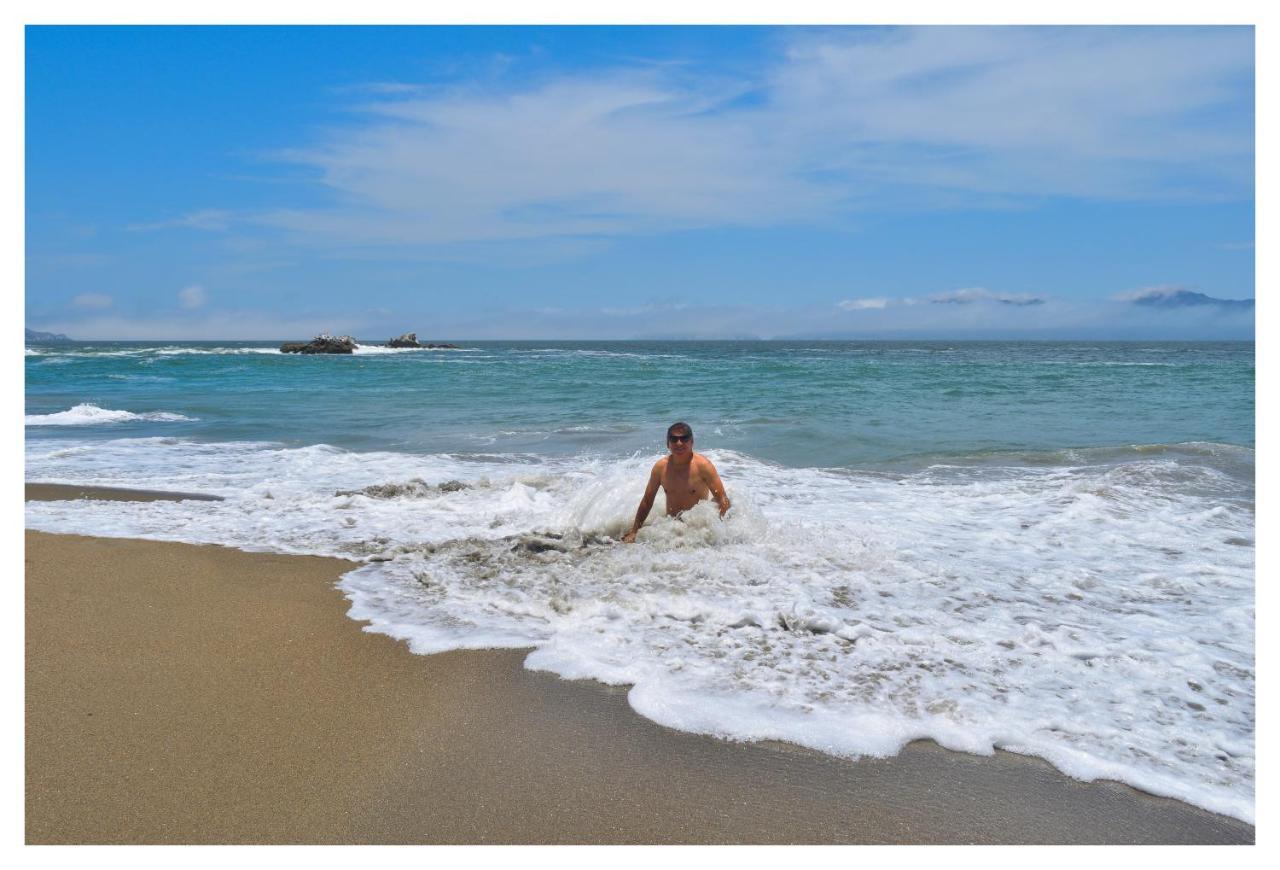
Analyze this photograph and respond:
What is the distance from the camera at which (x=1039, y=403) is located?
20250 mm

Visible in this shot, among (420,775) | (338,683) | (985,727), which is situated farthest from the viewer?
(338,683)

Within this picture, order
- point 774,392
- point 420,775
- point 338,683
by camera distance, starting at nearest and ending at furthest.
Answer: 1. point 420,775
2. point 338,683
3. point 774,392

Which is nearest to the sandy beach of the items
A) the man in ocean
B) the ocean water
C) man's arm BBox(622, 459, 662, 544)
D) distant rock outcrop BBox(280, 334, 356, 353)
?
the ocean water

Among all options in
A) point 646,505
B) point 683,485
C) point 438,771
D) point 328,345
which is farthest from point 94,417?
point 328,345

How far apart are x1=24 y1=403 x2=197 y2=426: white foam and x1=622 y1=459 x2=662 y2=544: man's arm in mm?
14007

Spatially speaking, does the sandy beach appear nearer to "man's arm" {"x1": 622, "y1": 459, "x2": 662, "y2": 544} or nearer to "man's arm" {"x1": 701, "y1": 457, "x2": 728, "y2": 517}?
A: "man's arm" {"x1": 622, "y1": 459, "x2": 662, "y2": 544}

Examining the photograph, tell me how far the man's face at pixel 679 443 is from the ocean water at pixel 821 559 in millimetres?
527

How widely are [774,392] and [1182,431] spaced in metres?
11.0

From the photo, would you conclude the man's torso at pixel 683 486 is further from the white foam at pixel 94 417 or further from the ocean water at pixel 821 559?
the white foam at pixel 94 417

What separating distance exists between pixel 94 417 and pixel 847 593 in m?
17.6

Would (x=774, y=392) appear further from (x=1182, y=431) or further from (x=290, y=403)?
(x=290, y=403)

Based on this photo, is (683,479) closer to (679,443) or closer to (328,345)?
(679,443)

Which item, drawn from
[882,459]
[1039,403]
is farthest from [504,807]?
[1039,403]

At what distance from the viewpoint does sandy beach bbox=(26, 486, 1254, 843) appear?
2.87 m
